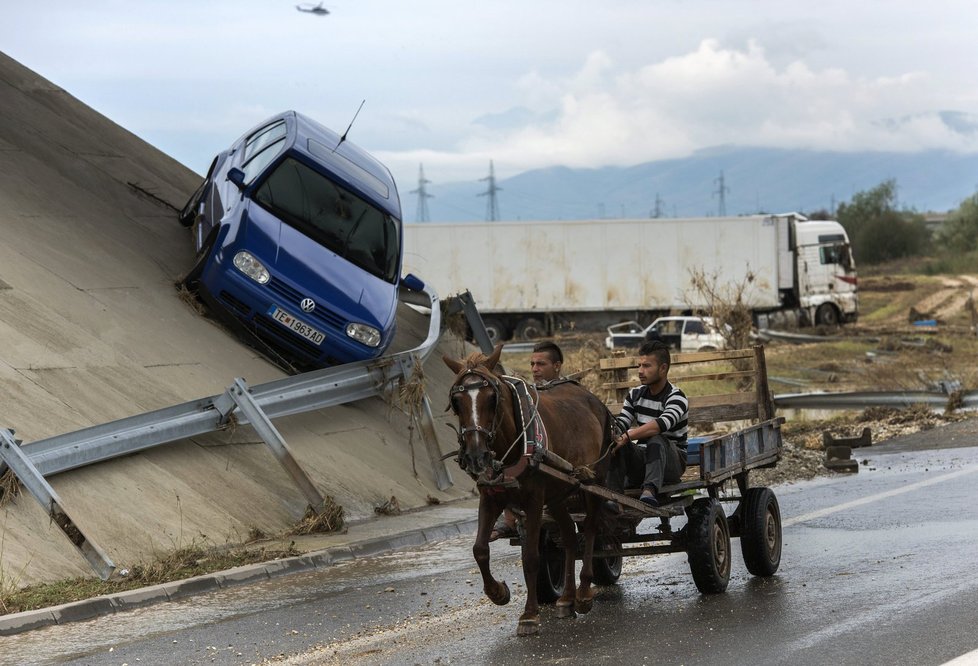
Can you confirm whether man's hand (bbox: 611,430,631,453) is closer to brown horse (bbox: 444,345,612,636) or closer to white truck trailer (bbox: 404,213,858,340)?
brown horse (bbox: 444,345,612,636)

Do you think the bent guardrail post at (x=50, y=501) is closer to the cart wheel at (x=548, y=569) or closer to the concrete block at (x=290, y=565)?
the concrete block at (x=290, y=565)

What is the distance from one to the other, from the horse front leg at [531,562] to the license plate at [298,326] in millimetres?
8125

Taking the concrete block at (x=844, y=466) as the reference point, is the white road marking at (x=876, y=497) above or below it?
above

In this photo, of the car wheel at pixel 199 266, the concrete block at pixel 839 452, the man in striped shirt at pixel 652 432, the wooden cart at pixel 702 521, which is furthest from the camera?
the concrete block at pixel 839 452

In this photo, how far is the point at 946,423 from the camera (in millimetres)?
22594

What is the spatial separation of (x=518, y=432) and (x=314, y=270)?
859cm

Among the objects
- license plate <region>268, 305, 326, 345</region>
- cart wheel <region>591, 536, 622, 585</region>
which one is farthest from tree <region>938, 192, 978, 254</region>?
cart wheel <region>591, 536, 622, 585</region>

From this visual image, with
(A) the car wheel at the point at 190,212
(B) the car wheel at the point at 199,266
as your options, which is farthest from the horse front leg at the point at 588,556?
(A) the car wheel at the point at 190,212

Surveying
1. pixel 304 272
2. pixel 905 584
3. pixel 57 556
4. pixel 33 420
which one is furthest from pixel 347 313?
pixel 905 584

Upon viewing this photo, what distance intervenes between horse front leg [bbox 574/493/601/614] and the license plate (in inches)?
300

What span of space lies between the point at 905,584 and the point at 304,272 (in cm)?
889

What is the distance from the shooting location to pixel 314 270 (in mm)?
15969

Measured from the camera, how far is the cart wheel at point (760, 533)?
9727 mm

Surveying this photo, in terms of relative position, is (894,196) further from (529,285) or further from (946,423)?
(946,423)
